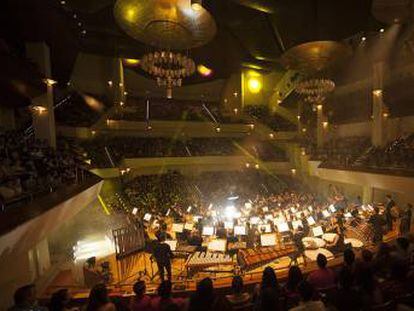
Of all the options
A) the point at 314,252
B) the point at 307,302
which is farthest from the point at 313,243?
the point at 307,302

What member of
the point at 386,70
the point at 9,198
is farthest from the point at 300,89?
the point at 9,198

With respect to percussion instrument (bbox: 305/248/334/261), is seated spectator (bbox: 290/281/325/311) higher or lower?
higher

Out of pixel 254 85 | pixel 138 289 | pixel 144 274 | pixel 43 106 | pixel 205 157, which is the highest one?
pixel 254 85

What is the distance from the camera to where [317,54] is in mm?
10094

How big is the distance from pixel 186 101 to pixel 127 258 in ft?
69.1

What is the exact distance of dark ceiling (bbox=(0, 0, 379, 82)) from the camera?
985cm

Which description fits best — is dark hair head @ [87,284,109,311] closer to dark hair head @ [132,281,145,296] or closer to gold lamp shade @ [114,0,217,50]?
dark hair head @ [132,281,145,296]

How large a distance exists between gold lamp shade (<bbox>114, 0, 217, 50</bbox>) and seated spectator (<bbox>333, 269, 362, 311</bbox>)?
268 inches

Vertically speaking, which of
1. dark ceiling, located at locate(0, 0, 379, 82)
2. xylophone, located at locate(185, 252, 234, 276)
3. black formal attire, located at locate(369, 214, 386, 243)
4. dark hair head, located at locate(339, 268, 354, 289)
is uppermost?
dark ceiling, located at locate(0, 0, 379, 82)

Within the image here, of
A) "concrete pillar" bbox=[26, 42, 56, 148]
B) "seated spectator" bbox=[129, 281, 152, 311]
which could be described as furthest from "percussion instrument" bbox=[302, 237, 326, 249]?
"concrete pillar" bbox=[26, 42, 56, 148]

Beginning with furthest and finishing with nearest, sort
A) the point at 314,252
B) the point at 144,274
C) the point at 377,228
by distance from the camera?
the point at 377,228, the point at 314,252, the point at 144,274

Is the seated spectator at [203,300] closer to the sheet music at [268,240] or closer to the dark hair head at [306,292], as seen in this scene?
the dark hair head at [306,292]

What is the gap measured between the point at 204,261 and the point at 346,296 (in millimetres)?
4835

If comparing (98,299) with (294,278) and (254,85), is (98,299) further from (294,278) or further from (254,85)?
(254,85)
